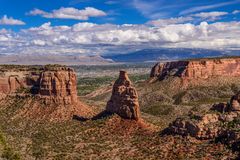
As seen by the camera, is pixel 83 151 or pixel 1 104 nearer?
pixel 83 151

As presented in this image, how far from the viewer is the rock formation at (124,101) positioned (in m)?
123

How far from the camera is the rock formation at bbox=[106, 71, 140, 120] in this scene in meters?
123

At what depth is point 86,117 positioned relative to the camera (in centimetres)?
13762

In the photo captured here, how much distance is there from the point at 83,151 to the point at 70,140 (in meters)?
10.2

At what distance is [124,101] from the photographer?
125 metres

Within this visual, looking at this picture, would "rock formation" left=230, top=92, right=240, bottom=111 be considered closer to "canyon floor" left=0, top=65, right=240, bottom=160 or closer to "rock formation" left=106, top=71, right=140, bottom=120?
Result: "canyon floor" left=0, top=65, right=240, bottom=160

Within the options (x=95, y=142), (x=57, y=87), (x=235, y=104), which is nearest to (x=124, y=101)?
(x=95, y=142)

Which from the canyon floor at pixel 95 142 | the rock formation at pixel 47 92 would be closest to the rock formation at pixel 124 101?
the canyon floor at pixel 95 142

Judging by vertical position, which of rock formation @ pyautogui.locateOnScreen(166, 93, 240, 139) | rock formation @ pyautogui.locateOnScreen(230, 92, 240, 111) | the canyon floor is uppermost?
rock formation @ pyautogui.locateOnScreen(230, 92, 240, 111)

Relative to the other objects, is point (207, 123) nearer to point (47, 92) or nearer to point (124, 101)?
point (124, 101)

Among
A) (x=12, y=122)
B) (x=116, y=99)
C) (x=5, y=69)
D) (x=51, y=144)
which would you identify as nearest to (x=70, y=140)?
(x=51, y=144)

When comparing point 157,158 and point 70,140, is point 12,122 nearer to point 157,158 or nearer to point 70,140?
point 70,140

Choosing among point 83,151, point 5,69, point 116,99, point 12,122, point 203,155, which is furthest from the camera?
point 5,69

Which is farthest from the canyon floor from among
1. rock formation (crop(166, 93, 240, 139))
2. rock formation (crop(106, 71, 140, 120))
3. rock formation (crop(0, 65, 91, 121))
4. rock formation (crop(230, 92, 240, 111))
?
rock formation (crop(230, 92, 240, 111))
